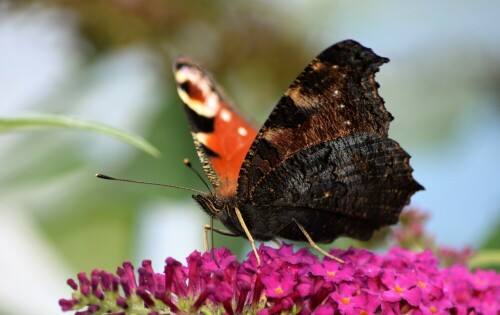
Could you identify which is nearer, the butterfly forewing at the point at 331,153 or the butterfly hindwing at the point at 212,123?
the butterfly forewing at the point at 331,153

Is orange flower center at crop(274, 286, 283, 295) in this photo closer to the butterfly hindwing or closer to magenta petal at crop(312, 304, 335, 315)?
magenta petal at crop(312, 304, 335, 315)

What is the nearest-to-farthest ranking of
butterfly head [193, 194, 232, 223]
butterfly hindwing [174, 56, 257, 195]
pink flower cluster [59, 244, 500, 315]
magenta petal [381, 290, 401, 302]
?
pink flower cluster [59, 244, 500, 315]
magenta petal [381, 290, 401, 302]
butterfly head [193, 194, 232, 223]
butterfly hindwing [174, 56, 257, 195]

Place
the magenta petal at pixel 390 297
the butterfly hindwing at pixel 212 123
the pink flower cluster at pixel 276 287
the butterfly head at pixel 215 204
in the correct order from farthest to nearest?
the butterfly hindwing at pixel 212 123, the butterfly head at pixel 215 204, the magenta petal at pixel 390 297, the pink flower cluster at pixel 276 287

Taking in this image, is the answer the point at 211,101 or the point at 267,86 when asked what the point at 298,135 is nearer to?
the point at 211,101

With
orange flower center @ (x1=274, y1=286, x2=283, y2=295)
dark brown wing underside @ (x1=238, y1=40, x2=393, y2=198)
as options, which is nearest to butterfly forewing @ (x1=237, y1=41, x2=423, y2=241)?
dark brown wing underside @ (x1=238, y1=40, x2=393, y2=198)

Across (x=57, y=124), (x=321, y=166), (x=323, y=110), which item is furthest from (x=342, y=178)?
(x=57, y=124)

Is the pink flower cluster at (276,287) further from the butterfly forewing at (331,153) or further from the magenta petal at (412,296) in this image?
the butterfly forewing at (331,153)

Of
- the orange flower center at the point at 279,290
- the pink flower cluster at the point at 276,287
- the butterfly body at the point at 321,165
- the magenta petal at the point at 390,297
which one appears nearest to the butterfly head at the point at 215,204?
the butterfly body at the point at 321,165
